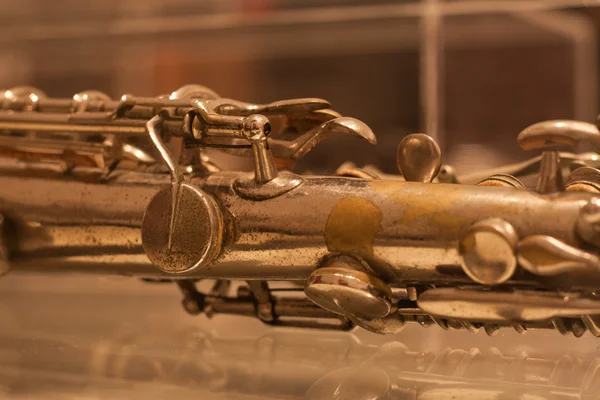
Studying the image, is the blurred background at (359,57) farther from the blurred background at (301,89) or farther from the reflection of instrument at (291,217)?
the reflection of instrument at (291,217)

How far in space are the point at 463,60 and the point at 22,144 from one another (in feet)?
4.16

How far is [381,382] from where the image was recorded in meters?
0.81

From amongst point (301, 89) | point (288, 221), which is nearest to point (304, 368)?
point (288, 221)

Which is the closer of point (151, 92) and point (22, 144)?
point (22, 144)

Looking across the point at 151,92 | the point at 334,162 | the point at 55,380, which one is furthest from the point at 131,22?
the point at 55,380

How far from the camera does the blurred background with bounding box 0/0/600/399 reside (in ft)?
2.96

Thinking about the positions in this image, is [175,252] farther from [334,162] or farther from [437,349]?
[334,162]

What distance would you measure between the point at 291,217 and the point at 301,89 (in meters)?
1.33

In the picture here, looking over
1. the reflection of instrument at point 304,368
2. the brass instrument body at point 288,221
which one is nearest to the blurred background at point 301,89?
the reflection of instrument at point 304,368

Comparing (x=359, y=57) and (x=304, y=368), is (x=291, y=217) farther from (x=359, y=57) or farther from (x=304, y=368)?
(x=359, y=57)

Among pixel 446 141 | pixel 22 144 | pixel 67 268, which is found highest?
pixel 22 144

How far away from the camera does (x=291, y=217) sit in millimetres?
781

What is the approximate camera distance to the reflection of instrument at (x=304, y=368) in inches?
31.0

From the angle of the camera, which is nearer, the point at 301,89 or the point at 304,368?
the point at 304,368
